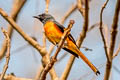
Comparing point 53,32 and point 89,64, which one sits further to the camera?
point 53,32

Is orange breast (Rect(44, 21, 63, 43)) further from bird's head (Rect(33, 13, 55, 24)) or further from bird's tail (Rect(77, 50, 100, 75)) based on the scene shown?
bird's tail (Rect(77, 50, 100, 75))

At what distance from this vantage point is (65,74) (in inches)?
115

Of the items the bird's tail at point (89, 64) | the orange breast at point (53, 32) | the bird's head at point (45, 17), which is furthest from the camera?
the bird's head at point (45, 17)

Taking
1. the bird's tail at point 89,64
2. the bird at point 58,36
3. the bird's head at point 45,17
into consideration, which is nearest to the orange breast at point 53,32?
the bird at point 58,36

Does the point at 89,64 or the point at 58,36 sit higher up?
the point at 58,36

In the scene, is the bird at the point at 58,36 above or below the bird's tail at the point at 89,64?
above

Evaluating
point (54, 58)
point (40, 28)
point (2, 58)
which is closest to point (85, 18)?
point (54, 58)

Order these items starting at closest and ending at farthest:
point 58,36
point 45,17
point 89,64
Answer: point 89,64
point 58,36
point 45,17

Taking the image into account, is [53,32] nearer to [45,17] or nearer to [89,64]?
[45,17]

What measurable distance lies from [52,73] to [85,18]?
642 mm

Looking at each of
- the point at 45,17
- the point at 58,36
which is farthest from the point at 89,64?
the point at 45,17

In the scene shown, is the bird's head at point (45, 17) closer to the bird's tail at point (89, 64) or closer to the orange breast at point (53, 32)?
the orange breast at point (53, 32)

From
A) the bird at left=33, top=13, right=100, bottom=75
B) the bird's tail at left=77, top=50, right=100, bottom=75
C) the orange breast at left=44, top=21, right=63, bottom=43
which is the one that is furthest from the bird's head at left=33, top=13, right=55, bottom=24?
the bird's tail at left=77, top=50, right=100, bottom=75

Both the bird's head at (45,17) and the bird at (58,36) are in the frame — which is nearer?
the bird at (58,36)
